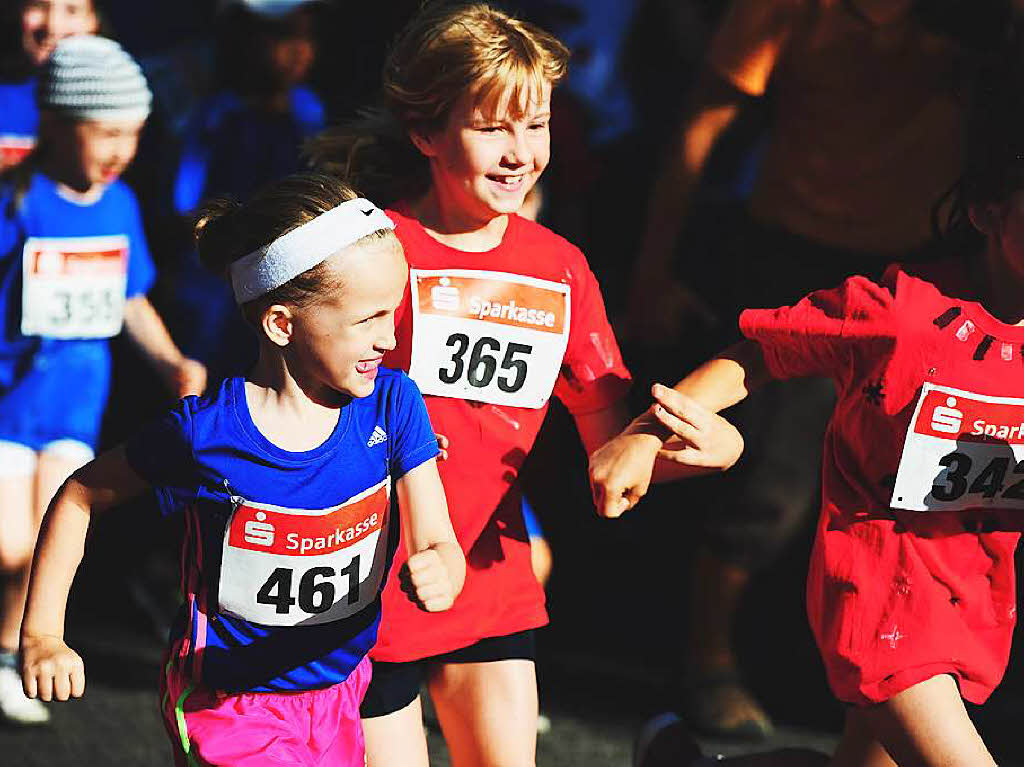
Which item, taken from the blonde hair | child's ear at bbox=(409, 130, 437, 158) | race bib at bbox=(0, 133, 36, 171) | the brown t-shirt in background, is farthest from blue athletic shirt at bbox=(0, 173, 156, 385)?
the brown t-shirt in background

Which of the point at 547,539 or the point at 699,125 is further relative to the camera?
the point at 547,539

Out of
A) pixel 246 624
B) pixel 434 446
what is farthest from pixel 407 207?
pixel 246 624

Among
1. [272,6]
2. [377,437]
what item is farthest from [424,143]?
[272,6]

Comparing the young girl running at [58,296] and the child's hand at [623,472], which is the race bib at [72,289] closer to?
the young girl running at [58,296]

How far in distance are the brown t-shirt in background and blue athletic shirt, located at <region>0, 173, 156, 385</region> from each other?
5.36 ft

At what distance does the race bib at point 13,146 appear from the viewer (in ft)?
16.3

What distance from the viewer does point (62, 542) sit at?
9.29ft

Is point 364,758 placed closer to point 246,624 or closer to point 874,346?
point 246,624

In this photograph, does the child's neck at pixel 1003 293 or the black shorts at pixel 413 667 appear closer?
the child's neck at pixel 1003 293

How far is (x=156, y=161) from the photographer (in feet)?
A: 18.7

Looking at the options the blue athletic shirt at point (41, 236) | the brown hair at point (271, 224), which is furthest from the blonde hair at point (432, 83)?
the blue athletic shirt at point (41, 236)

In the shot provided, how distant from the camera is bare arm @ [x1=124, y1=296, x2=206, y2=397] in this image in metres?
4.19

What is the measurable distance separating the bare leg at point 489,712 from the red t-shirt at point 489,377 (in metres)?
0.07

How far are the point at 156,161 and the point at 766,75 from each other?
7.43 feet
